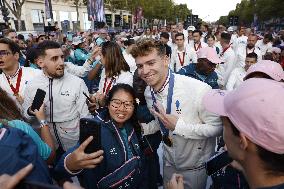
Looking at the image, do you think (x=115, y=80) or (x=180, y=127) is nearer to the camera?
(x=180, y=127)

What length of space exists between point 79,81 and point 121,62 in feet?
2.89

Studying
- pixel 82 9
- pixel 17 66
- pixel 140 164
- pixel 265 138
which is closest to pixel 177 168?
pixel 140 164

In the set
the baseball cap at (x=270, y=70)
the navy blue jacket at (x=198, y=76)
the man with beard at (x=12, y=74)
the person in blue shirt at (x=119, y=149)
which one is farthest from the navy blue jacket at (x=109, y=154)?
the navy blue jacket at (x=198, y=76)

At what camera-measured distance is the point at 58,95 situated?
3391mm

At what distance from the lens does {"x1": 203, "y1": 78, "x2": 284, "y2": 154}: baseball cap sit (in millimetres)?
1214

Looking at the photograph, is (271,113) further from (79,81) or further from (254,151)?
(79,81)

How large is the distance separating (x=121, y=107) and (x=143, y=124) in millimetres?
424

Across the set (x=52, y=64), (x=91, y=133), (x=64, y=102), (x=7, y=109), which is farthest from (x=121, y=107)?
(x=52, y=64)

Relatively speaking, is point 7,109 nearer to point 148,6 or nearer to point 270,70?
point 270,70

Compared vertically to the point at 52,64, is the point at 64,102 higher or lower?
lower

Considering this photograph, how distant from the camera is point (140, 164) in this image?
8.21 feet

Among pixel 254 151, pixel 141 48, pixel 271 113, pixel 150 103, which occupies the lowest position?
pixel 150 103

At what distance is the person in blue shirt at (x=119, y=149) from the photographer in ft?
7.61

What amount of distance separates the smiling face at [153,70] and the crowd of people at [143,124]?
1 centimetres
